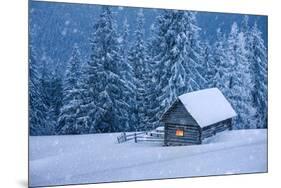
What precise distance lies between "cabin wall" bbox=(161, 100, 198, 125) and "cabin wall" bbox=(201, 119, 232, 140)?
0.40 meters

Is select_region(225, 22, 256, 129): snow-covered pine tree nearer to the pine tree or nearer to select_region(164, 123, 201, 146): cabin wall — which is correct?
the pine tree

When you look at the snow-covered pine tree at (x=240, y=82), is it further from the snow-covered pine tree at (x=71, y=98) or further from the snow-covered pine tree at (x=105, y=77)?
the snow-covered pine tree at (x=71, y=98)

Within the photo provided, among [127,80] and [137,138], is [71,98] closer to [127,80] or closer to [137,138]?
[127,80]

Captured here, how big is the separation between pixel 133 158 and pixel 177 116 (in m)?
1.24

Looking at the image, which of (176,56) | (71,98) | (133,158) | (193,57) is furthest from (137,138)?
(193,57)

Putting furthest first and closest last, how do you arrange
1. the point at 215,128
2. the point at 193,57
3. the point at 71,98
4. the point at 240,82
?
the point at 240,82
the point at 215,128
the point at 193,57
the point at 71,98

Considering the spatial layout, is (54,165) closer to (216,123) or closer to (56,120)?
(56,120)

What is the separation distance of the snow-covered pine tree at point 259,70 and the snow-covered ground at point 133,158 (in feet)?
1.68

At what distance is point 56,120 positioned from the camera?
10070 mm

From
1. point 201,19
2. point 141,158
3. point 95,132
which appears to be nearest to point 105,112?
point 95,132

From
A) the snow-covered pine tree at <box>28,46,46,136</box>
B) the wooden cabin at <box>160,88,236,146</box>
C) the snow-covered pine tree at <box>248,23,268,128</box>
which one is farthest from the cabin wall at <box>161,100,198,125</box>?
the snow-covered pine tree at <box>28,46,46,136</box>

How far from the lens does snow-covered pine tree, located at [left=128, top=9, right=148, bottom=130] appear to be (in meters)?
10.6

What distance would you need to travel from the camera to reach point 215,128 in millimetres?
11133

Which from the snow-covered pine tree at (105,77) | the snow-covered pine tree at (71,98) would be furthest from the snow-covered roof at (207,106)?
the snow-covered pine tree at (71,98)
